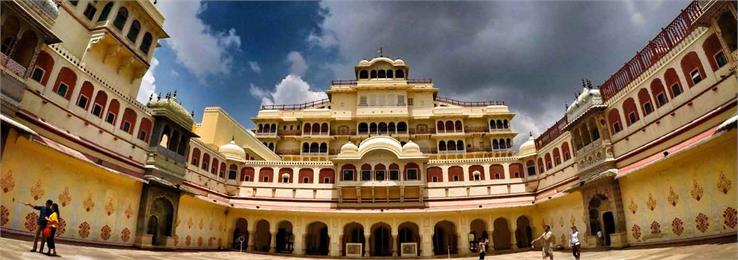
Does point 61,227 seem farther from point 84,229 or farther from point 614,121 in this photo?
point 614,121

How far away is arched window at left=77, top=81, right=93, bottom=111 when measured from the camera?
21.7m

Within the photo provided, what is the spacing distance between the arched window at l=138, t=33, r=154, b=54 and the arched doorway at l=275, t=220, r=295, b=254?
19.6 metres

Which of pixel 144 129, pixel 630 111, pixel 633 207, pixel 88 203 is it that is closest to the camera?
pixel 88 203

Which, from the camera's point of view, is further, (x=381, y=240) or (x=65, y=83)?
(x=381, y=240)

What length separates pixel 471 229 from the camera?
38.4 meters

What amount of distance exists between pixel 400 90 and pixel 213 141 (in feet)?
84.3

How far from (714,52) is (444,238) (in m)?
27.2

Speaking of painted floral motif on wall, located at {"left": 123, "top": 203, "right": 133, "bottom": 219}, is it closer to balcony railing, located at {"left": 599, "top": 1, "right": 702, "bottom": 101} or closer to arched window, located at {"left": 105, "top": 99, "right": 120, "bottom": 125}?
arched window, located at {"left": 105, "top": 99, "right": 120, "bottom": 125}

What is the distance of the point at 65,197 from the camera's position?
2012 centimetres

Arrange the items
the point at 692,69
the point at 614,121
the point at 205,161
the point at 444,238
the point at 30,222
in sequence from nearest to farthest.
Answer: the point at 30,222, the point at 692,69, the point at 614,121, the point at 205,161, the point at 444,238

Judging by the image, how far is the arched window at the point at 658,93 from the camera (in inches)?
842

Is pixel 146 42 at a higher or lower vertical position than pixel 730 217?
higher

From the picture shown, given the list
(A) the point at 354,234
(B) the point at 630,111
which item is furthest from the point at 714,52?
(A) the point at 354,234

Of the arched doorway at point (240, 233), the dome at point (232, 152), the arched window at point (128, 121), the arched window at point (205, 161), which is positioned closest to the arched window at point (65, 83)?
the arched window at point (128, 121)
